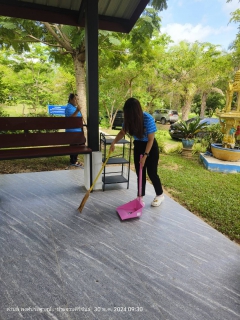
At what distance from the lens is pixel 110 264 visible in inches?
70.4

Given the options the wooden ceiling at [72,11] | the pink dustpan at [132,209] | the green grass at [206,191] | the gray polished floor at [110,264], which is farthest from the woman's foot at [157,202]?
the wooden ceiling at [72,11]

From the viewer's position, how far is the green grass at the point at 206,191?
8.61ft

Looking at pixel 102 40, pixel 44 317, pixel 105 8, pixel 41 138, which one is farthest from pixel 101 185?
pixel 102 40

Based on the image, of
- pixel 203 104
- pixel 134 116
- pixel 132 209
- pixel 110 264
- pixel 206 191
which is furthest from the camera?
pixel 203 104

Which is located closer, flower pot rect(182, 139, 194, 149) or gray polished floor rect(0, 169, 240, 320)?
gray polished floor rect(0, 169, 240, 320)

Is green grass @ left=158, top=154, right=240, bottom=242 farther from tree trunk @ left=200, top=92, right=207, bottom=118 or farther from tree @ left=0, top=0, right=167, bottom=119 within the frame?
tree trunk @ left=200, top=92, right=207, bottom=118

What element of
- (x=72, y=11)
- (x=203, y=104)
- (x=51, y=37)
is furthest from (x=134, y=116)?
(x=203, y=104)

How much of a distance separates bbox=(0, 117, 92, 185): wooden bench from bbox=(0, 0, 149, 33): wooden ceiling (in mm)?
1687

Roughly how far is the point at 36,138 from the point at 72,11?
2236 millimetres

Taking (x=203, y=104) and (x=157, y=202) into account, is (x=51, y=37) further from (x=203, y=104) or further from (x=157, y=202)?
(x=203, y=104)

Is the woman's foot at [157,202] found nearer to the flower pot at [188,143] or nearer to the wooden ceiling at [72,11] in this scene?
the wooden ceiling at [72,11]

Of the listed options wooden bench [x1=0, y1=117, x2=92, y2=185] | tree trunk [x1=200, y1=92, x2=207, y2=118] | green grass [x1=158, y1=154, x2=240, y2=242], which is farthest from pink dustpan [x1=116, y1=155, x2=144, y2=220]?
tree trunk [x1=200, y1=92, x2=207, y2=118]

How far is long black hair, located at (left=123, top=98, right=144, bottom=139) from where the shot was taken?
2271 millimetres

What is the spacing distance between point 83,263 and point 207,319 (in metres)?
1.02
